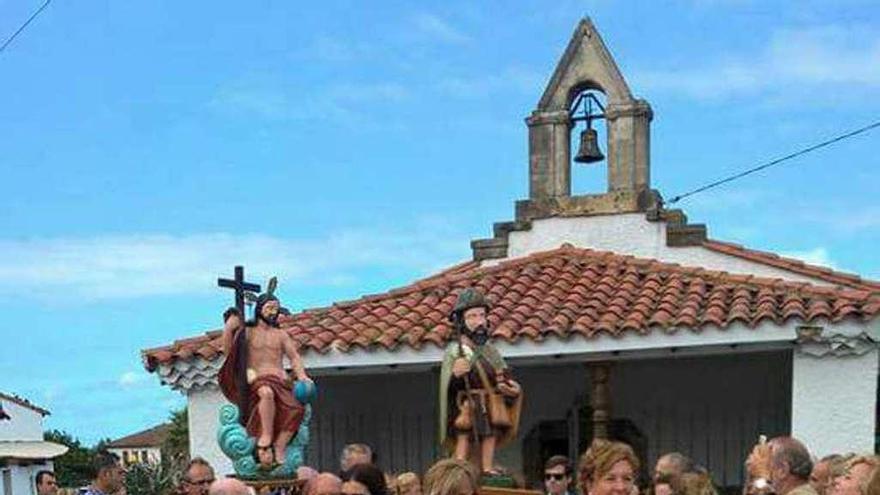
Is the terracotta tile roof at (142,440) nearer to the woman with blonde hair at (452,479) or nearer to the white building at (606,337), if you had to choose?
the white building at (606,337)

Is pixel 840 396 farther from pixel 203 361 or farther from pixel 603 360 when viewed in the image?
pixel 203 361

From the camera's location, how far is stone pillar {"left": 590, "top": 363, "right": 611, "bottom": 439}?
11.3 metres

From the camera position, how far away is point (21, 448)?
3716 cm

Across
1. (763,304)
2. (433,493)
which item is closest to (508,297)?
(763,304)

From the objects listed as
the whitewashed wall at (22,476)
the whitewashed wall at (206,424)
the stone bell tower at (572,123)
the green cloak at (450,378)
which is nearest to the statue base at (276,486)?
the green cloak at (450,378)

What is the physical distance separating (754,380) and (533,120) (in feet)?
11.7

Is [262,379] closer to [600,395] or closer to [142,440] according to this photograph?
[600,395]

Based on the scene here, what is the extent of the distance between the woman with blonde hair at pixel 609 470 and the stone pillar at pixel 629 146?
913 centimetres

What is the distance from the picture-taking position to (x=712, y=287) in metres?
12.4

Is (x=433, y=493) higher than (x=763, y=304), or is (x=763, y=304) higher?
(x=763, y=304)

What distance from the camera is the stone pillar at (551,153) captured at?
14.3m

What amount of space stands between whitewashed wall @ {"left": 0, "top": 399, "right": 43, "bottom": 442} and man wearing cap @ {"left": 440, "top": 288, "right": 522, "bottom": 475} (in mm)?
32664

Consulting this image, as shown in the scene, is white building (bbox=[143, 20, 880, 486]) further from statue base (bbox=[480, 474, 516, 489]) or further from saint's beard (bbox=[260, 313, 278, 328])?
statue base (bbox=[480, 474, 516, 489])

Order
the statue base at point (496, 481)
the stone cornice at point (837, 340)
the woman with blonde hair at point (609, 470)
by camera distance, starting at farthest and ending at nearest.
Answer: the stone cornice at point (837, 340), the statue base at point (496, 481), the woman with blonde hair at point (609, 470)
